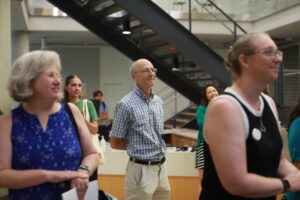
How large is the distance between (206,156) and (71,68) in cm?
1289

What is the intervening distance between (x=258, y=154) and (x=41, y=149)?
98 centimetres

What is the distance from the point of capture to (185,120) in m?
10.7

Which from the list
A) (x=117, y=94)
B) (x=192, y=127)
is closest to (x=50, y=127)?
(x=192, y=127)

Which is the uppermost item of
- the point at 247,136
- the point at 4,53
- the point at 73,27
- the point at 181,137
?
the point at 73,27

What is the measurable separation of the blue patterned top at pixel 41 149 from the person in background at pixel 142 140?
130 cm

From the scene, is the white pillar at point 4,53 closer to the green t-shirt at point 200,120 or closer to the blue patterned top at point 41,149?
the green t-shirt at point 200,120

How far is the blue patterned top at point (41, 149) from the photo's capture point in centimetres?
169

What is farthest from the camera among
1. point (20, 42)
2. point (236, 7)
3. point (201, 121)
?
point (236, 7)

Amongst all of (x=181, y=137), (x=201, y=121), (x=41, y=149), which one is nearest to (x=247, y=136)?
(x=41, y=149)

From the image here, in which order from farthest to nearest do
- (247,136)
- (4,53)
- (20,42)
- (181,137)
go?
(20,42) < (181,137) < (4,53) < (247,136)

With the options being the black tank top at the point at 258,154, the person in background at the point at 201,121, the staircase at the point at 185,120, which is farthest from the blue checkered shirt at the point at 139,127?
the staircase at the point at 185,120

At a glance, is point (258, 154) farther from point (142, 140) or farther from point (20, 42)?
point (20, 42)

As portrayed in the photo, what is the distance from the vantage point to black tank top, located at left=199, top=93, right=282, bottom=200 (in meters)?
1.46

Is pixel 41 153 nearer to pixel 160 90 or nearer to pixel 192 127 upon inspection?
pixel 192 127
